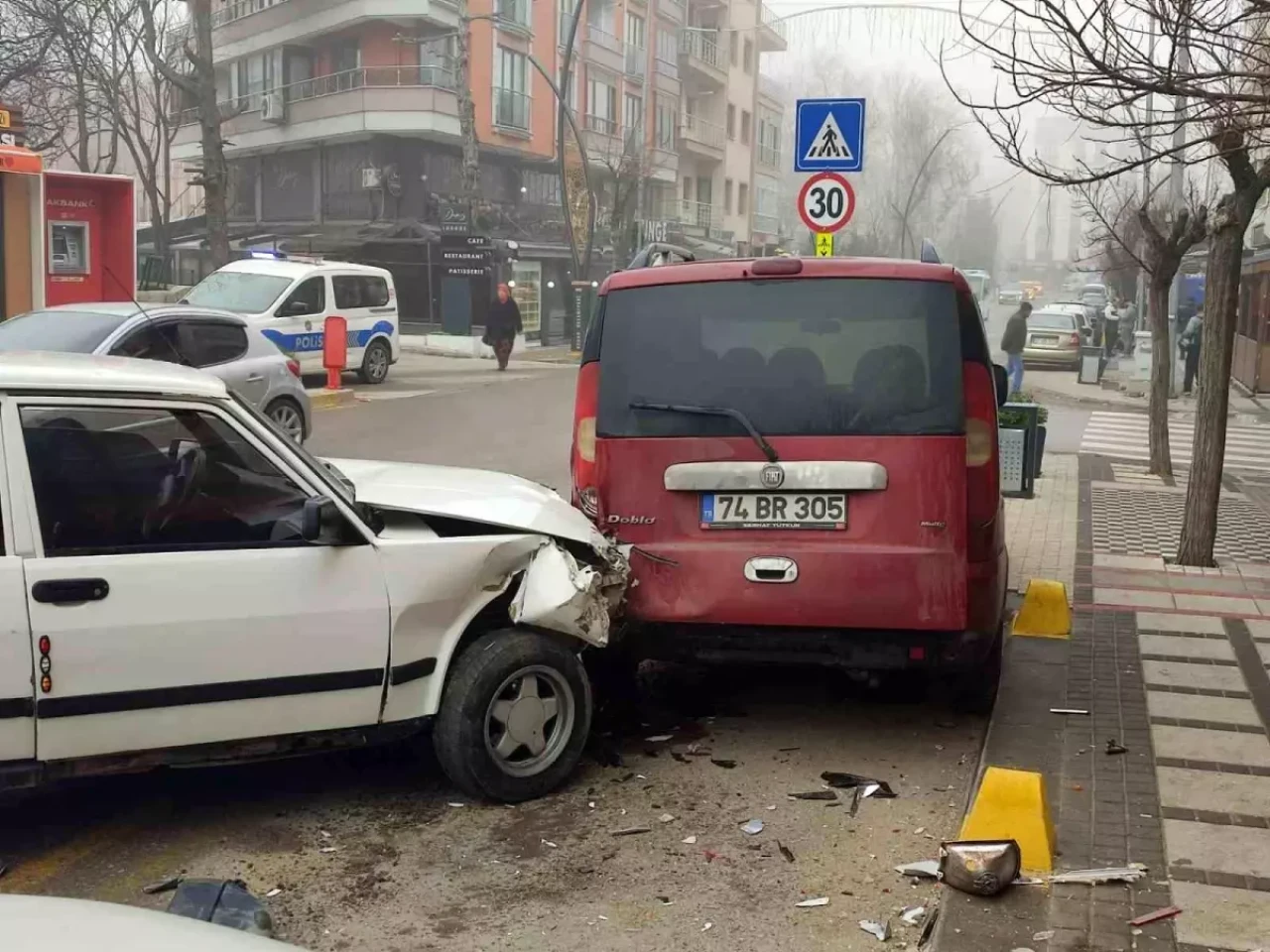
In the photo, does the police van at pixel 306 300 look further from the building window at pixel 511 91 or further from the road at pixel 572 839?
the building window at pixel 511 91

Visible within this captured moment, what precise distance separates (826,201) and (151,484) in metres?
7.44

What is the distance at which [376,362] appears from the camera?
923 inches

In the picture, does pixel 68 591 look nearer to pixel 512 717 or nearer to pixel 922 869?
pixel 512 717

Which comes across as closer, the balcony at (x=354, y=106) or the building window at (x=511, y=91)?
the balcony at (x=354, y=106)

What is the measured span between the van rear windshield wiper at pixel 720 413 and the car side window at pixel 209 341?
839 centimetres

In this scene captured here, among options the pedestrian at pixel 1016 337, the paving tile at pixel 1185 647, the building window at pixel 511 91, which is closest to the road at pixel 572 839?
the paving tile at pixel 1185 647

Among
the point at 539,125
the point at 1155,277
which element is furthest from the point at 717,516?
the point at 539,125

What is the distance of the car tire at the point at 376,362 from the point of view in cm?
2320

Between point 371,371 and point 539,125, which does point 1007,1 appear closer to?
point 371,371

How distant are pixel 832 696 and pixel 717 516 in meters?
1.48

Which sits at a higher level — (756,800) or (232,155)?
(232,155)

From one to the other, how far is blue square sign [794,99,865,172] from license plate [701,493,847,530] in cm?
586

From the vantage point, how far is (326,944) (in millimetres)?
3781

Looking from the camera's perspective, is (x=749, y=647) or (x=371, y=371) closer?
(x=749, y=647)
